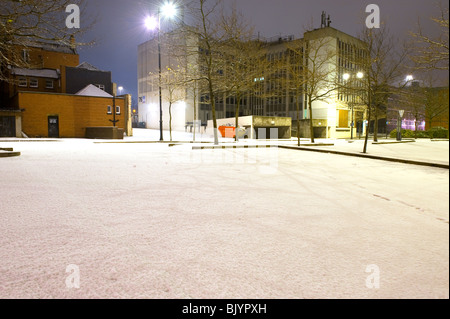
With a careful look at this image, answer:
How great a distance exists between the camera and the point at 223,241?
3.38 metres

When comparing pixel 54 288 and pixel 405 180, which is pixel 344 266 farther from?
pixel 405 180

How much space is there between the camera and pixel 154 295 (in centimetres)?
227

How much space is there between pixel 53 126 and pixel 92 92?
781 centimetres

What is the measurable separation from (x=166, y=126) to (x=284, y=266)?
62749 millimetres

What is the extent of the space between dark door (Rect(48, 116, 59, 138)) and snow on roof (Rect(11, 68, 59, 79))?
11586 millimetres

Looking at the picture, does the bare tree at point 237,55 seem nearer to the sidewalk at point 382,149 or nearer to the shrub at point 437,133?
the sidewalk at point 382,149

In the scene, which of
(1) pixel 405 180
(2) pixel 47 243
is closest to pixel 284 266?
(2) pixel 47 243

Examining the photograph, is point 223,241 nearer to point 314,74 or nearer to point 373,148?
point 373,148

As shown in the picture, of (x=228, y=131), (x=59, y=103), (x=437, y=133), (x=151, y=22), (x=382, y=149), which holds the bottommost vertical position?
(x=382, y=149)

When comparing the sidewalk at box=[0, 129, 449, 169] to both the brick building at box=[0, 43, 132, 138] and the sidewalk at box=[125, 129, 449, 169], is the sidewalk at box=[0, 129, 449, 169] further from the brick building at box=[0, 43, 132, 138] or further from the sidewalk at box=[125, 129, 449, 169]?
the brick building at box=[0, 43, 132, 138]

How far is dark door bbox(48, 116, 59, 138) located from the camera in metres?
37.0

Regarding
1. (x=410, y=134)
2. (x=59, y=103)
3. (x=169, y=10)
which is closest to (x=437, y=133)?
(x=410, y=134)

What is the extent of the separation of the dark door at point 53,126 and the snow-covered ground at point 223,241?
34630 millimetres
